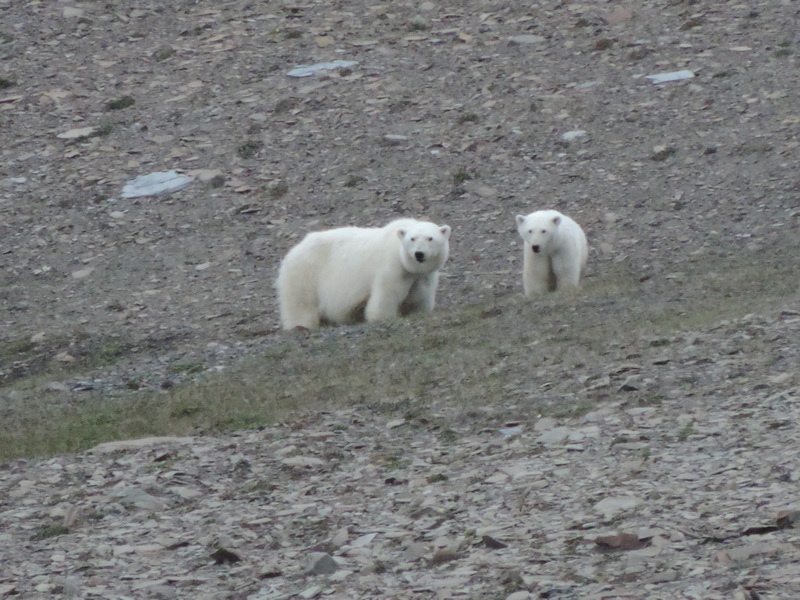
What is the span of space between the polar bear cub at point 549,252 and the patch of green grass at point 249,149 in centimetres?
606

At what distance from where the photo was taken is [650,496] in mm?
5488

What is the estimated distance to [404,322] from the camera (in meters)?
10.9

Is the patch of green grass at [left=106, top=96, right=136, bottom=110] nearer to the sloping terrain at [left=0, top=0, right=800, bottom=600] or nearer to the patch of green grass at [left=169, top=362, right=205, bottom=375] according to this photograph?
the sloping terrain at [left=0, top=0, right=800, bottom=600]

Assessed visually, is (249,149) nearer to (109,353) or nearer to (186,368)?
(109,353)

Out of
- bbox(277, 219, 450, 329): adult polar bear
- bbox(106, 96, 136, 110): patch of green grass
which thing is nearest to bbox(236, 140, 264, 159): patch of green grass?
bbox(106, 96, 136, 110): patch of green grass

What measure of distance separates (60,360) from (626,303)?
5135 millimetres

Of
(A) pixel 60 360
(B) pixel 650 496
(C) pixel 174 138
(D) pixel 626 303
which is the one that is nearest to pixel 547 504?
(B) pixel 650 496

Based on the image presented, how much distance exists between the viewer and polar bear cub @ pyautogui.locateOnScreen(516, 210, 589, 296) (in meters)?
11.6

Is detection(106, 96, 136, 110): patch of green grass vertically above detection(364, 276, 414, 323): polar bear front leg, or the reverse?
detection(106, 96, 136, 110): patch of green grass

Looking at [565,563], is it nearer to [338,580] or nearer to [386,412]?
[338,580]

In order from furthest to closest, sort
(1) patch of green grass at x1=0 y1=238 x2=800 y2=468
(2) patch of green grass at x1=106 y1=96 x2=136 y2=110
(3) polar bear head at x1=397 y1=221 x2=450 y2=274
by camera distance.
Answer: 1. (2) patch of green grass at x1=106 y1=96 x2=136 y2=110
2. (3) polar bear head at x1=397 y1=221 x2=450 y2=274
3. (1) patch of green grass at x1=0 y1=238 x2=800 y2=468

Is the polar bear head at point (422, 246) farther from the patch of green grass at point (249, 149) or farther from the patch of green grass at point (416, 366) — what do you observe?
the patch of green grass at point (249, 149)

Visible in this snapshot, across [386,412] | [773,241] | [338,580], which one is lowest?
[773,241]

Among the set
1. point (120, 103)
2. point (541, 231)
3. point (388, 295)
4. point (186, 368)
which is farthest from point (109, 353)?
point (120, 103)
